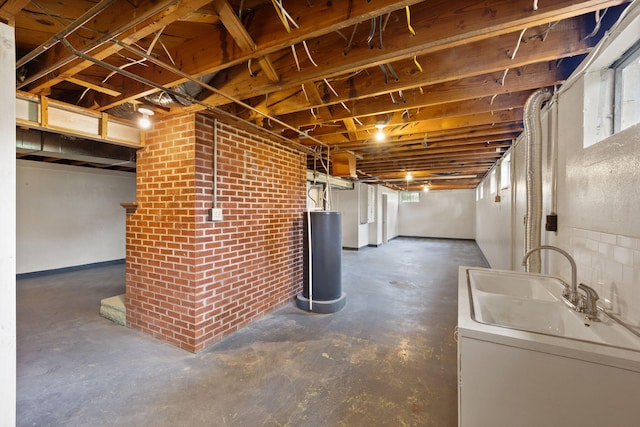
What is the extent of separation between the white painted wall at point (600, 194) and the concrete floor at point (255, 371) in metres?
1.18

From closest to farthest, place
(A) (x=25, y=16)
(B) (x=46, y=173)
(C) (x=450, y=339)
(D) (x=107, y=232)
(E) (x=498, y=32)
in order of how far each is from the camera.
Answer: (E) (x=498, y=32), (A) (x=25, y=16), (C) (x=450, y=339), (B) (x=46, y=173), (D) (x=107, y=232)

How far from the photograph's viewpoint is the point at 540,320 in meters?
1.52

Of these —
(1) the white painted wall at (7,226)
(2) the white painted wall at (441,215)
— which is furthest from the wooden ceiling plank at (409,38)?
(2) the white painted wall at (441,215)

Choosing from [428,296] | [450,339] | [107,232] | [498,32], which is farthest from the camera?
[107,232]

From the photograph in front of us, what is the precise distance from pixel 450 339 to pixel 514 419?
180cm

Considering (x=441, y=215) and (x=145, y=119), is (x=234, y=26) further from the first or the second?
(x=441, y=215)

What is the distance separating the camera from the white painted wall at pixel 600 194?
1120 mm

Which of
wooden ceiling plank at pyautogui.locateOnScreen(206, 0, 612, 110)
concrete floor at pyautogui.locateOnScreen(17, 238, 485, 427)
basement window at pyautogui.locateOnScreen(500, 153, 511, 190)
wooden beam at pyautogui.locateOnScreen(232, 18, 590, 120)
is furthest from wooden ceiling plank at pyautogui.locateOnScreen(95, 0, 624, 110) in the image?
basement window at pyautogui.locateOnScreen(500, 153, 511, 190)

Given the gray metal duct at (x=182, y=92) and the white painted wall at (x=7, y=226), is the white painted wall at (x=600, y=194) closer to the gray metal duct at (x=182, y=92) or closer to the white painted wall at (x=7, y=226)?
the gray metal duct at (x=182, y=92)

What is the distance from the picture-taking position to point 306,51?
1658 mm

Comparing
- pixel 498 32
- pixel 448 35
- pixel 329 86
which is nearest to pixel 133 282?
pixel 329 86

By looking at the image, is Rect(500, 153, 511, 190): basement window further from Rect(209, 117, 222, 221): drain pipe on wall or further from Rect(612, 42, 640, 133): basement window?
Rect(209, 117, 222, 221): drain pipe on wall

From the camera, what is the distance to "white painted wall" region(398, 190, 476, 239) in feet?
35.4

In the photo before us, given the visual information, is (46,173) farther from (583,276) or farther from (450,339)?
(583,276)
